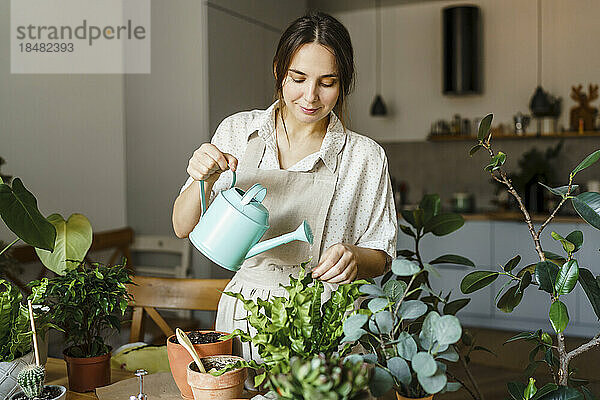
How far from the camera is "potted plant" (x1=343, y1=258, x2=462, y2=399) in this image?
0.74 metres

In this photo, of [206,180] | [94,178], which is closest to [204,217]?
[206,180]

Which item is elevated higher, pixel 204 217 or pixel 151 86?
pixel 151 86

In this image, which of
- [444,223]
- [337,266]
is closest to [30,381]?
[337,266]

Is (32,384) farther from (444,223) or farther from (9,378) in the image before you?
(444,223)

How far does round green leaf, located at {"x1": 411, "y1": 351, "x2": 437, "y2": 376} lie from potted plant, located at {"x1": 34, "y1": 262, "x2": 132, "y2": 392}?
623 millimetres

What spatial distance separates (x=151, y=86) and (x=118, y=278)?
113 inches

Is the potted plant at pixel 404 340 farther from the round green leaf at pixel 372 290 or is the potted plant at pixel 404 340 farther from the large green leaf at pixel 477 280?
the large green leaf at pixel 477 280

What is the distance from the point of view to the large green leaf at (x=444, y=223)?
1.79 metres

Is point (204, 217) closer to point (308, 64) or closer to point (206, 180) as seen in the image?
point (206, 180)

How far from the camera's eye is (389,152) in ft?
17.4

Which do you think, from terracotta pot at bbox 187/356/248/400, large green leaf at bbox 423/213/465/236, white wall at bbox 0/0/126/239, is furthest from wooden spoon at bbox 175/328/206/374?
white wall at bbox 0/0/126/239

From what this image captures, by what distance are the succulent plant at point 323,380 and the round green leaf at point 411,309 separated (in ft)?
0.38

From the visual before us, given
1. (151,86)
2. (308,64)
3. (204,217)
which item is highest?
(151,86)

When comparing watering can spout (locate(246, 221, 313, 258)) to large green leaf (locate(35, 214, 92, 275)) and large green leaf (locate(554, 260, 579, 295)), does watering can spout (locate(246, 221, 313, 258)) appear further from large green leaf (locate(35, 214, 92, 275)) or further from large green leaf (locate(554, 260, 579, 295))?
large green leaf (locate(35, 214, 92, 275))
